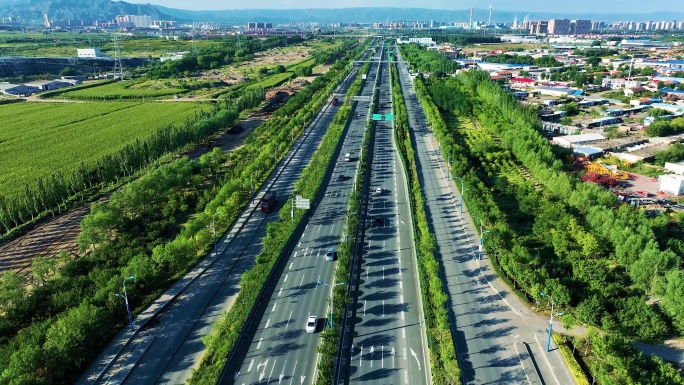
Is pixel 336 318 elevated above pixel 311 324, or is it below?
above

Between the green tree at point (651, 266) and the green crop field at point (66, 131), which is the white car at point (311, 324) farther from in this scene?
the green crop field at point (66, 131)

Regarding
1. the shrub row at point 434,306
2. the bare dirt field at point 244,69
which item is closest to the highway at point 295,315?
the shrub row at point 434,306

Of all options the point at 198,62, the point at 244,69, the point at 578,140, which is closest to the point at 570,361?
the point at 578,140

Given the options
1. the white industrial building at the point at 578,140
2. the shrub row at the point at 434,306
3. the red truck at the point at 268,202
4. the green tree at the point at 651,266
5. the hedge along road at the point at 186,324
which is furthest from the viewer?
the white industrial building at the point at 578,140

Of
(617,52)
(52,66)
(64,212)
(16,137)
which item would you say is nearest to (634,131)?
(64,212)

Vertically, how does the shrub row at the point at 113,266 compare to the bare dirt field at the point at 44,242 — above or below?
above

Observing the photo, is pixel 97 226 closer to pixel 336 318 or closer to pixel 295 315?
pixel 295 315
